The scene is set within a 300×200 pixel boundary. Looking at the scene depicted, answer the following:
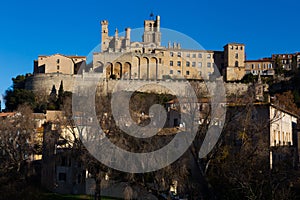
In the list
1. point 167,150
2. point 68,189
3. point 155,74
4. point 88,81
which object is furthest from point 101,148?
point 155,74

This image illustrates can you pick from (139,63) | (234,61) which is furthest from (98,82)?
(234,61)

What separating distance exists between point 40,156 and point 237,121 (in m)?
22.1

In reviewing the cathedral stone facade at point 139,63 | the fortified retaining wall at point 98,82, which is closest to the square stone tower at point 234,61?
the cathedral stone facade at point 139,63

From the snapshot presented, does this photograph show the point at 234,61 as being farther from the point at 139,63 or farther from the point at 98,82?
the point at 98,82

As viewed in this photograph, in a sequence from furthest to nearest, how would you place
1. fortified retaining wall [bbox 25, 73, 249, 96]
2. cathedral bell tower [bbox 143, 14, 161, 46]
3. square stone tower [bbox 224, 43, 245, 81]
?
cathedral bell tower [bbox 143, 14, 161, 46] → square stone tower [bbox 224, 43, 245, 81] → fortified retaining wall [bbox 25, 73, 249, 96]

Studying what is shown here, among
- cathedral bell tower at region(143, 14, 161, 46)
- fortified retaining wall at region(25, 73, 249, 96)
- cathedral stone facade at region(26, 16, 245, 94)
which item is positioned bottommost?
fortified retaining wall at region(25, 73, 249, 96)

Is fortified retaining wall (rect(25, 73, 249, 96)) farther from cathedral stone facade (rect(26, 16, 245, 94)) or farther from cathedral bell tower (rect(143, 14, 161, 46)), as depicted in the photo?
cathedral bell tower (rect(143, 14, 161, 46))

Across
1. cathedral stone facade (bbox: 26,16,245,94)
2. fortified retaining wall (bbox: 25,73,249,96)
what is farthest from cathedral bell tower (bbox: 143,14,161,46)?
fortified retaining wall (bbox: 25,73,249,96)

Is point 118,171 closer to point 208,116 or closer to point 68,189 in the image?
point 208,116

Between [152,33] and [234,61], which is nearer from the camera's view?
[234,61]

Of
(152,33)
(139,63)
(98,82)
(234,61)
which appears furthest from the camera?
(152,33)

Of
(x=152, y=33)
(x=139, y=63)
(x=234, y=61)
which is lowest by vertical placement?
(x=139, y=63)

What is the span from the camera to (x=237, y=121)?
22719 millimetres

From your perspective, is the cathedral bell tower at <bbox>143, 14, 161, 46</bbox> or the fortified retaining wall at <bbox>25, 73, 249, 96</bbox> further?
the cathedral bell tower at <bbox>143, 14, 161, 46</bbox>
